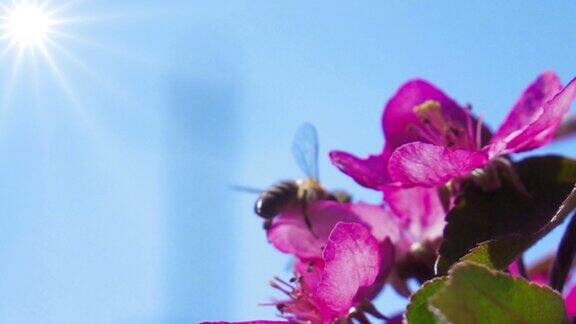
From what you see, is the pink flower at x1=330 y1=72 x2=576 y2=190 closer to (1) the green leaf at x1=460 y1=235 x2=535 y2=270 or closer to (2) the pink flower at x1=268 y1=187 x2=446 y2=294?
(2) the pink flower at x1=268 y1=187 x2=446 y2=294

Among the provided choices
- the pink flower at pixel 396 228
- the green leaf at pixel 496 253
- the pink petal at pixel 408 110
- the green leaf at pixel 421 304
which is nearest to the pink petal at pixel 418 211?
the pink flower at pixel 396 228

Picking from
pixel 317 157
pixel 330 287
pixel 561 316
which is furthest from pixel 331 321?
pixel 317 157

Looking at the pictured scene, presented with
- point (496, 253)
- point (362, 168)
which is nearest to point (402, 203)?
point (362, 168)

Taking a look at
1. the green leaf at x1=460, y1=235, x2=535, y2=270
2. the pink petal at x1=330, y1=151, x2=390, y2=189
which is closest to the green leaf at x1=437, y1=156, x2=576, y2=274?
the green leaf at x1=460, y1=235, x2=535, y2=270

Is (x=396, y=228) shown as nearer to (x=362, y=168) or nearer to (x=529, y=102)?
(x=362, y=168)

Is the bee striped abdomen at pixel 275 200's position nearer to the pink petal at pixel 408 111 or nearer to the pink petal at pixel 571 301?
the pink petal at pixel 408 111

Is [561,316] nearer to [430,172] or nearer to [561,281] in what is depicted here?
[561,281]
